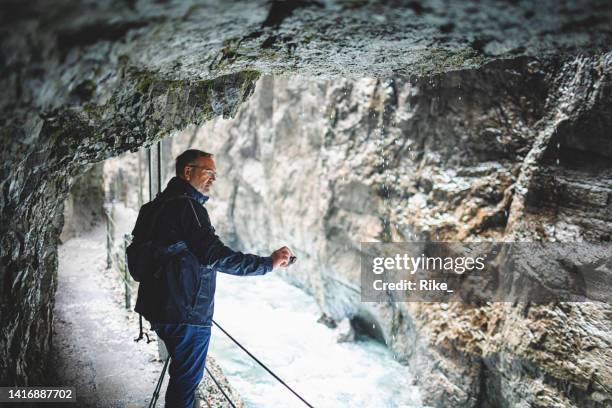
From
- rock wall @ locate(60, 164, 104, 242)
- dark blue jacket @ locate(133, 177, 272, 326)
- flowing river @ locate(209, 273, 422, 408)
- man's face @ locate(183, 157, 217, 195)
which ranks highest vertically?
man's face @ locate(183, 157, 217, 195)

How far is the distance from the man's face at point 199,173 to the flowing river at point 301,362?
6.10 metres

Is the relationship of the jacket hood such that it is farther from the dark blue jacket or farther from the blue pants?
the blue pants

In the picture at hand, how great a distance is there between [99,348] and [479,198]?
5.99m

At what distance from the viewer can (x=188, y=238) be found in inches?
96.7

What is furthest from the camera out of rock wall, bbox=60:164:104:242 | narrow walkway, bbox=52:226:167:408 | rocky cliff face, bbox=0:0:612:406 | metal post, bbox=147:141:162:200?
rock wall, bbox=60:164:104:242

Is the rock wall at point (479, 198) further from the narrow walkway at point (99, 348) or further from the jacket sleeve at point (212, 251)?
the narrow walkway at point (99, 348)

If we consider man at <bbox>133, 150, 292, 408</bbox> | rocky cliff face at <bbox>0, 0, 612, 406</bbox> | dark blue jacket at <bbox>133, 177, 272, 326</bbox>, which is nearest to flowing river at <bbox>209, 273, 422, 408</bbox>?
rocky cliff face at <bbox>0, 0, 612, 406</bbox>

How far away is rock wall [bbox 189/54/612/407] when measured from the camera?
516 centimetres

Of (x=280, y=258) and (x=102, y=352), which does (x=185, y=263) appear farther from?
(x=102, y=352)

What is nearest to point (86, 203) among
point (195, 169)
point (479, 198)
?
point (195, 169)

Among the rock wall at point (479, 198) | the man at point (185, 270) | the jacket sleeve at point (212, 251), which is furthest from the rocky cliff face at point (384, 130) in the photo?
the jacket sleeve at point (212, 251)

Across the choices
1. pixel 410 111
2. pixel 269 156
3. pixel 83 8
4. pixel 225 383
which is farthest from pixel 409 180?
pixel 269 156

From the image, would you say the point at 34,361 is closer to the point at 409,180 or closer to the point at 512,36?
the point at 512,36

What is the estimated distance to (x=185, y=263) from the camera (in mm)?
2465
